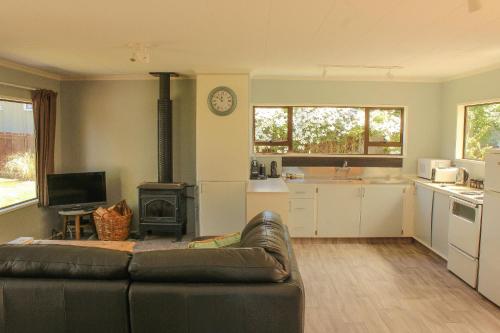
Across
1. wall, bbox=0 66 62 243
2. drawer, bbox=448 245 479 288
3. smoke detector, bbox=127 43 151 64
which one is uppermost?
smoke detector, bbox=127 43 151 64

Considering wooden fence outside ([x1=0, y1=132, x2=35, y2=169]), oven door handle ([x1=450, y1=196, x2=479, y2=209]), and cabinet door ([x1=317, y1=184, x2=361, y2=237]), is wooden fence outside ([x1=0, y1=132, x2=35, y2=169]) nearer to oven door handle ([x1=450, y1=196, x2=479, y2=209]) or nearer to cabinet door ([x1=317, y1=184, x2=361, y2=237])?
cabinet door ([x1=317, y1=184, x2=361, y2=237])

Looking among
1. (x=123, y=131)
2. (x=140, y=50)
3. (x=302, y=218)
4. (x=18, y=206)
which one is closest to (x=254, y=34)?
(x=140, y=50)

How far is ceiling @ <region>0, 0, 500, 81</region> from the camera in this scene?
223cm

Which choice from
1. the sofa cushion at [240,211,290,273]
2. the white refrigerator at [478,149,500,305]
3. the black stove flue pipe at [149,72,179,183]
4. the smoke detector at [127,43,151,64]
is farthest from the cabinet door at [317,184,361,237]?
the smoke detector at [127,43,151,64]

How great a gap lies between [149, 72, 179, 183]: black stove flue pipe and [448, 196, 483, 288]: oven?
345 centimetres

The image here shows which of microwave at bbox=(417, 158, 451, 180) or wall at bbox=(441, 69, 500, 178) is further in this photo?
microwave at bbox=(417, 158, 451, 180)

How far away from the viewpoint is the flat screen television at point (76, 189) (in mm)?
4652

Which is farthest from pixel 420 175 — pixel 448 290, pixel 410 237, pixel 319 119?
pixel 448 290

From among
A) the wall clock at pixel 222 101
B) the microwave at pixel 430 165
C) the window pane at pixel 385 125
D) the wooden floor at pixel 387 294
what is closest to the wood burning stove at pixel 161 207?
the wall clock at pixel 222 101

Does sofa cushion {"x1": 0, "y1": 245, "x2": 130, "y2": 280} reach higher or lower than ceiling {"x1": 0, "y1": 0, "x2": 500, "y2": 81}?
lower

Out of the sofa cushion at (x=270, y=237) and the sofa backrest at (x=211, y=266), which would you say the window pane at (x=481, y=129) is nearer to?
the sofa cushion at (x=270, y=237)

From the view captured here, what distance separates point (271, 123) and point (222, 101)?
1.00 meters

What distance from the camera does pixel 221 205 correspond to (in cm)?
470

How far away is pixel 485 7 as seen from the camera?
7.14ft
